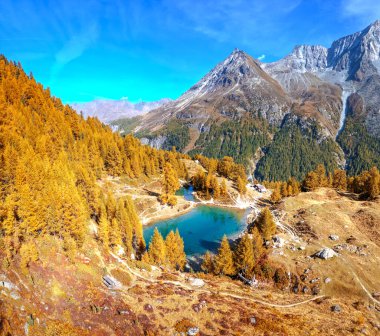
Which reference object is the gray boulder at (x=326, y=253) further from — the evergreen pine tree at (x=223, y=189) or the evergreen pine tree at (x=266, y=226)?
the evergreen pine tree at (x=223, y=189)

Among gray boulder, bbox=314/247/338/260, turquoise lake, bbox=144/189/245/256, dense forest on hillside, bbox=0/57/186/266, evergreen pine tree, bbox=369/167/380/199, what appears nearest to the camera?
dense forest on hillside, bbox=0/57/186/266

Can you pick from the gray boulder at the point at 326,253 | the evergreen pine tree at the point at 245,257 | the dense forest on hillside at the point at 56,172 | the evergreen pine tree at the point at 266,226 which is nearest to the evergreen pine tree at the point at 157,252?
the dense forest on hillside at the point at 56,172

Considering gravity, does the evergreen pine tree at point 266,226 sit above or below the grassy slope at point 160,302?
above

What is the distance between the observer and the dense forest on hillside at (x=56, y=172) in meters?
49.1

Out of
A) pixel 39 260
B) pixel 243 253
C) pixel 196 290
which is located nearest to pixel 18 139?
pixel 39 260

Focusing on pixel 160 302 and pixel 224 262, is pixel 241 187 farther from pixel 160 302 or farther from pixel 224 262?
pixel 160 302

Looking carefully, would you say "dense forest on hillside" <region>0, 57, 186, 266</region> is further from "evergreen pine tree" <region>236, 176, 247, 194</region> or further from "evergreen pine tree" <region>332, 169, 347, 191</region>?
"evergreen pine tree" <region>332, 169, 347, 191</region>

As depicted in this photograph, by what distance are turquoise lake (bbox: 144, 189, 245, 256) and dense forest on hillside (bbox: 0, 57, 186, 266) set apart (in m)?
23.3

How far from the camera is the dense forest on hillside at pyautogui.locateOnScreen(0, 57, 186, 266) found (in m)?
49.1

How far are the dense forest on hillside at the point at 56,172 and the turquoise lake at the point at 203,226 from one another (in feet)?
76.4

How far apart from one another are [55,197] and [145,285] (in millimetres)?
27433

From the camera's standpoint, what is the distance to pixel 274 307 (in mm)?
58344

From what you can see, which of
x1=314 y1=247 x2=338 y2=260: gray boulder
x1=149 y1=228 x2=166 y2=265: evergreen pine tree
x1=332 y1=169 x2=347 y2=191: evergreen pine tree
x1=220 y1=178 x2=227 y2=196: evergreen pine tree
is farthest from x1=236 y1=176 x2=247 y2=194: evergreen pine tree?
x1=149 y1=228 x2=166 y2=265: evergreen pine tree

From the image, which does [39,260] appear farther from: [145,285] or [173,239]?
[173,239]
